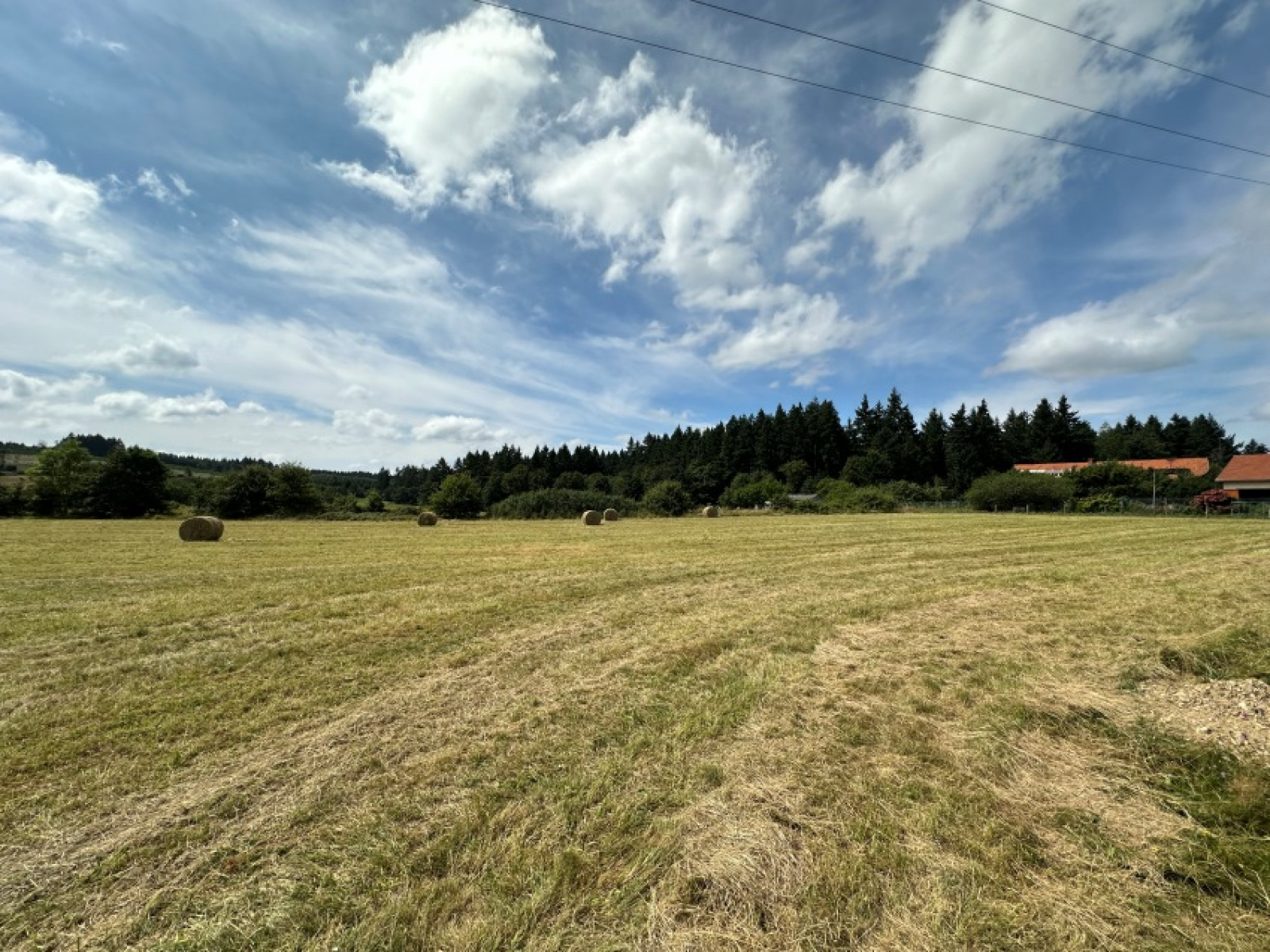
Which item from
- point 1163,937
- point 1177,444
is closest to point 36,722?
point 1163,937

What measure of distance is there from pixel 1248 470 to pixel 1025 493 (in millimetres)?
29681

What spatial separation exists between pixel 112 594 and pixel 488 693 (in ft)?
28.4

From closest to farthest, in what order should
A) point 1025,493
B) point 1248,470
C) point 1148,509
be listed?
point 1148,509
point 1025,493
point 1248,470

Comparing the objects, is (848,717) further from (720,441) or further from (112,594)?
(720,441)

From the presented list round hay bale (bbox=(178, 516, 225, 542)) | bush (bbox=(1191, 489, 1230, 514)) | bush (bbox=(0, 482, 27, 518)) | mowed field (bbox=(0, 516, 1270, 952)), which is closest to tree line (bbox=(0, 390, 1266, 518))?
bush (bbox=(0, 482, 27, 518))

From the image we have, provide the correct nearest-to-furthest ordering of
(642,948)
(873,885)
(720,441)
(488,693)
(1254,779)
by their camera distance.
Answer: (642,948), (873,885), (1254,779), (488,693), (720,441)

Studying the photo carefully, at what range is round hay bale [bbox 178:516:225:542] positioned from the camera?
21.1m

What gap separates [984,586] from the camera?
1019cm

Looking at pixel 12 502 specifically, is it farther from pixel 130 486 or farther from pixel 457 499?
pixel 457 499

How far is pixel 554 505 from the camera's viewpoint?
58875 mm

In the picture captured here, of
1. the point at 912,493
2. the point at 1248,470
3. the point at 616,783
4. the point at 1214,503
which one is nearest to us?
the point at 616,783

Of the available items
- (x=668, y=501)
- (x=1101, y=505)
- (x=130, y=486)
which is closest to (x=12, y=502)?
(x=130, y=486)

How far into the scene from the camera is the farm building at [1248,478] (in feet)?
183

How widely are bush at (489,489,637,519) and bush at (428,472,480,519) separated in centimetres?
576
